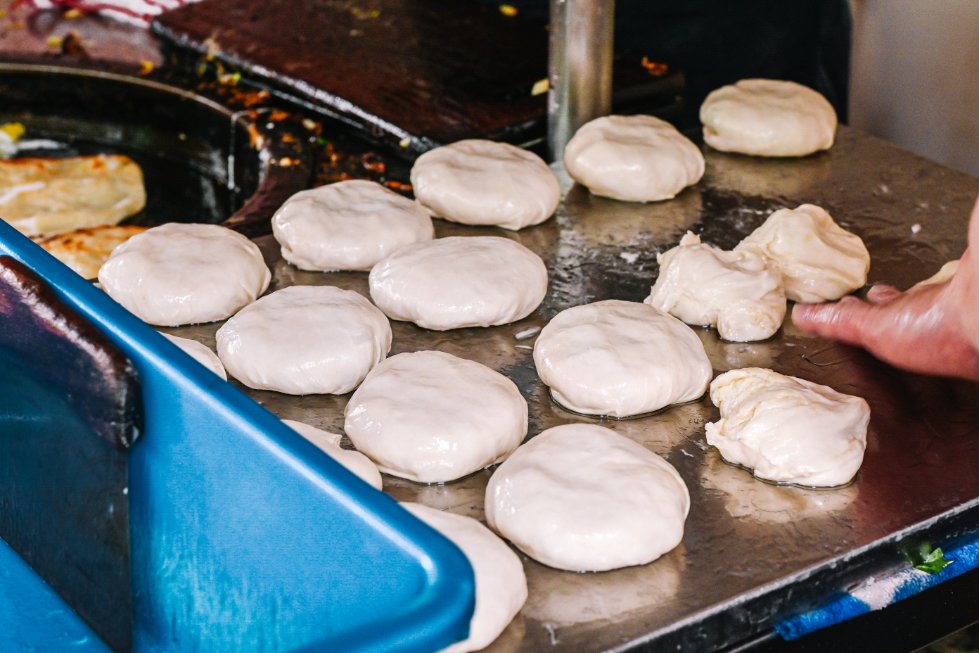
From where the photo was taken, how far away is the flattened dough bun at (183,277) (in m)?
2.03

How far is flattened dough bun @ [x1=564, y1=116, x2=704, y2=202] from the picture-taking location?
2494 millimetres

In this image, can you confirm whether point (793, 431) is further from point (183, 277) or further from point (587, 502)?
point (183, 277)

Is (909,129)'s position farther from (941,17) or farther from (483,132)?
(483,132)

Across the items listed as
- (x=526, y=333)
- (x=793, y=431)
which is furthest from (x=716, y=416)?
(x=526, y=333)

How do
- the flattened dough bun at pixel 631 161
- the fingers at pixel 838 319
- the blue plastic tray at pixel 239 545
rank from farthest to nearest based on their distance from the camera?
1. the flattened dough bun at pixel 631 161
2. the fingers at pixel 838 319
3. the blue plastic tray at pixel 239 545

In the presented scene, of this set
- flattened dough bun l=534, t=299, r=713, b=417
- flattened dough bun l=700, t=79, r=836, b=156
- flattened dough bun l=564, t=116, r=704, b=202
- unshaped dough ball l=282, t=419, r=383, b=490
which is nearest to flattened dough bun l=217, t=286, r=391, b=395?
unshaped dough ball l=282, t=419, r=383, b=490

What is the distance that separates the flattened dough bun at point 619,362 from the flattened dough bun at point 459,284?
0.12m

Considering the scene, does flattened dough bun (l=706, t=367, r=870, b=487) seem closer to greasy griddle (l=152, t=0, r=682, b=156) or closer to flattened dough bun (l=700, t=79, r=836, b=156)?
flattened dough bun (l=700, t=79, r=836, b=156)

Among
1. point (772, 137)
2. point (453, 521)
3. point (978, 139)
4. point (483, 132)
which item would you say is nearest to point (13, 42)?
point (483, 132)

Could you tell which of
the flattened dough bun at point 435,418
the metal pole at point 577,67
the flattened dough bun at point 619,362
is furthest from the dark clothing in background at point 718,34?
the flattened dough bun at point 435,418

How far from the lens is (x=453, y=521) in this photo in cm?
151

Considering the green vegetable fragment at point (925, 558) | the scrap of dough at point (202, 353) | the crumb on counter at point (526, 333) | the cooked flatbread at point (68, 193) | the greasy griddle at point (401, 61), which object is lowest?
the cooked flatbread at point (68, 193)

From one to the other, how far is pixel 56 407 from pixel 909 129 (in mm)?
3400

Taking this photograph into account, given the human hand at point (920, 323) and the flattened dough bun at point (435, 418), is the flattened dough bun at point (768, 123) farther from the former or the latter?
the flattened dough bun at point (435, 418)
